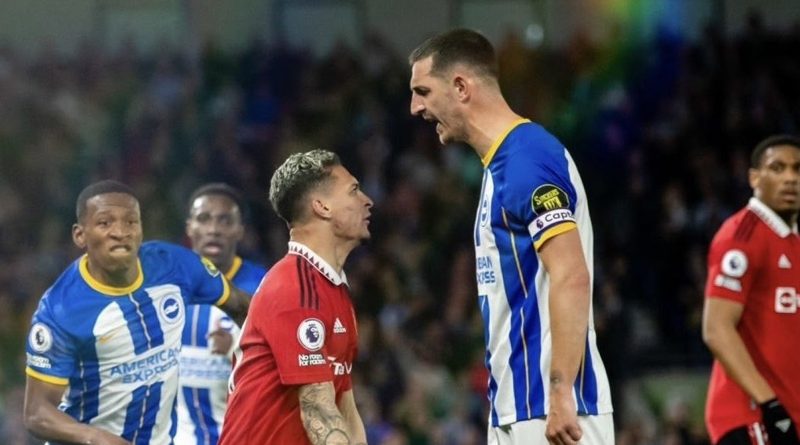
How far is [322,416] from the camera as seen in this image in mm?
4855

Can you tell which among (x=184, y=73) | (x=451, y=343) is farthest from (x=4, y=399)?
(x=184, y=73)

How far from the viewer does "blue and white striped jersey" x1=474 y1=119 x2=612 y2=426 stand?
4887mm

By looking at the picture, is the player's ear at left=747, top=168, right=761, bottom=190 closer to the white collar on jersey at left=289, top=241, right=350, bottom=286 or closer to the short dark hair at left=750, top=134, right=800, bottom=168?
the short dark hair at left=750, top=134, right=800, bottom=168

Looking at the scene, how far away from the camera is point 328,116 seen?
1638 centimetres

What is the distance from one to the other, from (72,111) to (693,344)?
7187 mm

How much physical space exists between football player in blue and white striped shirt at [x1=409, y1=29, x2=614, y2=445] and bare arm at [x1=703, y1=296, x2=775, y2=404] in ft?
6.47

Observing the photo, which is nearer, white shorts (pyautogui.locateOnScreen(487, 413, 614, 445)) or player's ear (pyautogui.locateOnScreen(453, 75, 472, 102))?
white shorts (pyautogui.locateOnScreen(487, 413, 614, 445))

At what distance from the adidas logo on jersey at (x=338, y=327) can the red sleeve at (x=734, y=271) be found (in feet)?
8.23

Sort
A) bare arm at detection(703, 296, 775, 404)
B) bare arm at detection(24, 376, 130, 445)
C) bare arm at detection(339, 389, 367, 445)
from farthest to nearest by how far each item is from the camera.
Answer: bare arm at detection(703, 296, 775, 404)
bare arm at detection(24, 376, 130, 445)
bare arm at detection(339, 389, 367, 445)

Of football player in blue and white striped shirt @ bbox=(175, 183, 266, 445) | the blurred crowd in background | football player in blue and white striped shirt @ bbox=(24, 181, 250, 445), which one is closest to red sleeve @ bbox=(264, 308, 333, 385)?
football player in blue and white striped shirt @ bbox=(24, 181, 250, 445)

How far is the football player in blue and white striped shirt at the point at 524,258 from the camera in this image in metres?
4.77

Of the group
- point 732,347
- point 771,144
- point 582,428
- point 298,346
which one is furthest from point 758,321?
point 298,346

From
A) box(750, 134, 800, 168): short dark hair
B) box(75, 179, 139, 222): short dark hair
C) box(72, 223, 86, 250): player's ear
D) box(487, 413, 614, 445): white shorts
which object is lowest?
box(487, 413, 614, 445): white shorts

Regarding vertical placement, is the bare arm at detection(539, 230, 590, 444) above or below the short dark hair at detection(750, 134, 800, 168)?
below
